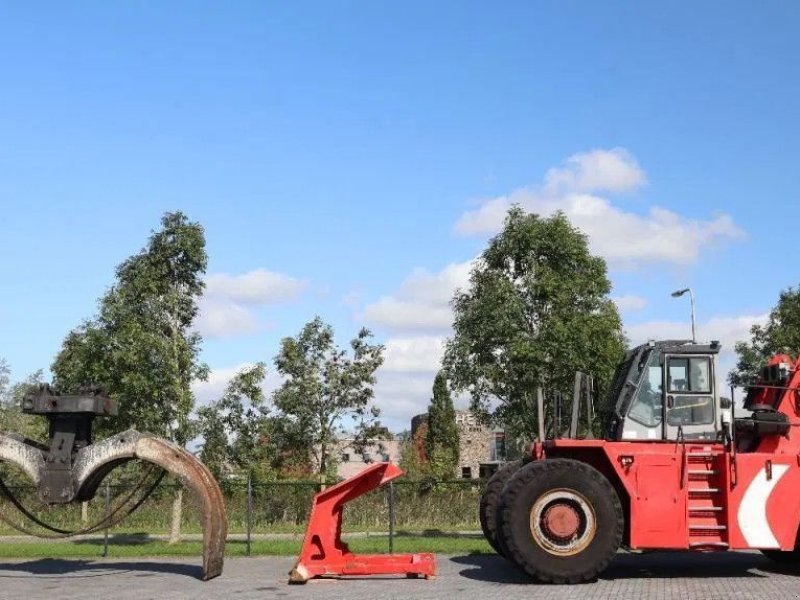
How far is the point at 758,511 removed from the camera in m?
14.3

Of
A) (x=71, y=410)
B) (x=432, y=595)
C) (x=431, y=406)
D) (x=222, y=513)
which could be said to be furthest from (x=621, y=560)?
(x=431, y=406)

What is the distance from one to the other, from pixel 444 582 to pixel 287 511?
1391 cm

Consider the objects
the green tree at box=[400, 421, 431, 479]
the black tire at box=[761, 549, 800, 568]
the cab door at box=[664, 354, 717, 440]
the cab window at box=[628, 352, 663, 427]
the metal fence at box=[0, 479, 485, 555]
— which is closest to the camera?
the cab door at box=[664, 354, 717, 440]

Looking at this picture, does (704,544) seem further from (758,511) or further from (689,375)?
(689,375)

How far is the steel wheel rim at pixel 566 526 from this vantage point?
14219 mm

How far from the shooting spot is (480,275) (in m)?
30.7

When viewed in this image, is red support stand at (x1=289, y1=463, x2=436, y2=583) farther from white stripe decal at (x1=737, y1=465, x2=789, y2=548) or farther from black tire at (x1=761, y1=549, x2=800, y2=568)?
black tire at (x1=761, y1=549, x2=800, y2=568)

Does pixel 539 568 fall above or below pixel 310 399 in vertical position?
below

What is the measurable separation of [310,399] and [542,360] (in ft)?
21.8

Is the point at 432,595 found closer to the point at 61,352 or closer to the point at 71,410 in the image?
the point at 71,410

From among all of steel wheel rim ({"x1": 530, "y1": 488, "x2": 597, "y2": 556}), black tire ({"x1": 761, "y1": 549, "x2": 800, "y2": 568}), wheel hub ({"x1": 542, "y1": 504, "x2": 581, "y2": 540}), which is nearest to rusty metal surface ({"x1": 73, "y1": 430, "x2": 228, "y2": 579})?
steel wheel rim ({"x1": 530, "y1": 488, "x2": 597, "y2": 556})

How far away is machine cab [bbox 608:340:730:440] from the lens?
1508 centimetres

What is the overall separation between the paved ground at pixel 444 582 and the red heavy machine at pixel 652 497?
0.54 m

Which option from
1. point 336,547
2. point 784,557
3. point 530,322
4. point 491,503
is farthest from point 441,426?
point 336,547
